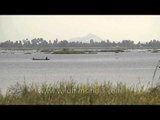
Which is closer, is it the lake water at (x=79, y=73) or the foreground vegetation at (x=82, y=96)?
the foreground vegetation at (x=82, y=96)

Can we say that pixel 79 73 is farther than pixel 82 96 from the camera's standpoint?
Yes

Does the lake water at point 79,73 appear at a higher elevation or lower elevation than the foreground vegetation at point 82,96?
lower

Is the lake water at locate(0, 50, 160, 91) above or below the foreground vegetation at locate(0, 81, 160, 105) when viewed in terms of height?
below

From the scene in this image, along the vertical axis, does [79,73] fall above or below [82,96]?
below

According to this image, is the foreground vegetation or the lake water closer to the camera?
the foreground vegetation
